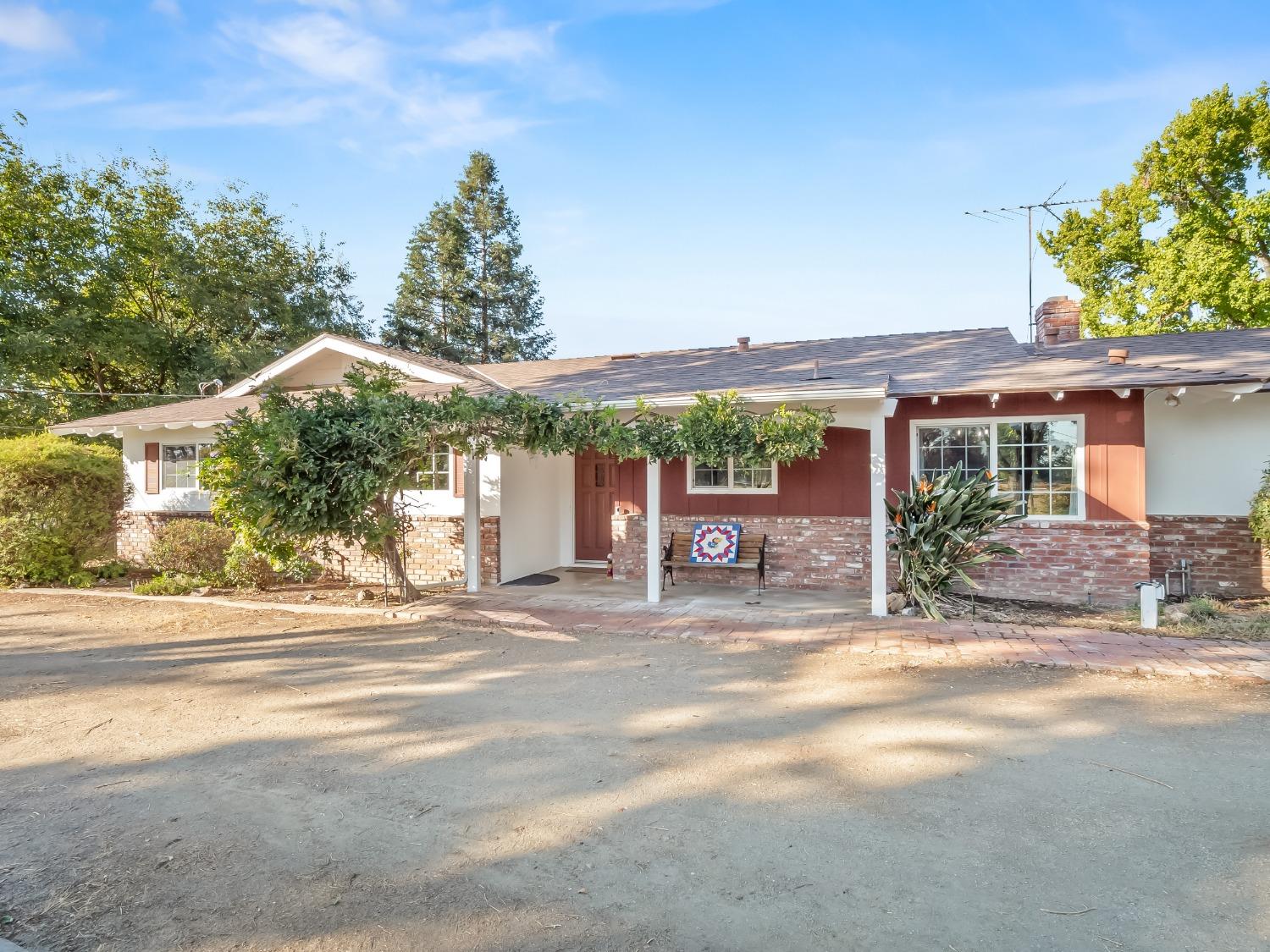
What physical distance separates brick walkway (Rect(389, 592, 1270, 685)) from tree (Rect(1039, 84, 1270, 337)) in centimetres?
1564

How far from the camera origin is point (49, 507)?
10.7 metres

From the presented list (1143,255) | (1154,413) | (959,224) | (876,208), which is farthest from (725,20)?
(1143,255)

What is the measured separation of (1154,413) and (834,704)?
7085 mm

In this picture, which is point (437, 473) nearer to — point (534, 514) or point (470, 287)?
point (534, 514)

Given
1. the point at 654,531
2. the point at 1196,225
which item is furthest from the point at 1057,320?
the point at 1196,225

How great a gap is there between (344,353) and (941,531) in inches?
368

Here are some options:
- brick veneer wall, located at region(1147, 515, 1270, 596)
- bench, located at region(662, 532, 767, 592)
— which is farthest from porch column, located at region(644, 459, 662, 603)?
brick veneer wall, located at region(1147, 515, 1270, 596)

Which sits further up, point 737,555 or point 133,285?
point 133,285

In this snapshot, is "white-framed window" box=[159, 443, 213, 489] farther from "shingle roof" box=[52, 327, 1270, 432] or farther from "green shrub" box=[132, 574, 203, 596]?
"green shrub" box=[132, 574, 203, 596]

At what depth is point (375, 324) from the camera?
31.2 m

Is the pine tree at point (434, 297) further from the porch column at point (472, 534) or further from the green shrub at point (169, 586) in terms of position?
the porch column at point (472, 534)

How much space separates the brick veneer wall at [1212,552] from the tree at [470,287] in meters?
26.5

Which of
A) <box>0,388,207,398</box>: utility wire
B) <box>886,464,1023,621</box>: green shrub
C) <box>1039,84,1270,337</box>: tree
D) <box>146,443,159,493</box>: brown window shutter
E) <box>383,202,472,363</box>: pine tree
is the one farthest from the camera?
<box>383,202,472,363</box>: pine tree

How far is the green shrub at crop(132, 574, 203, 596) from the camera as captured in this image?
10.1m
